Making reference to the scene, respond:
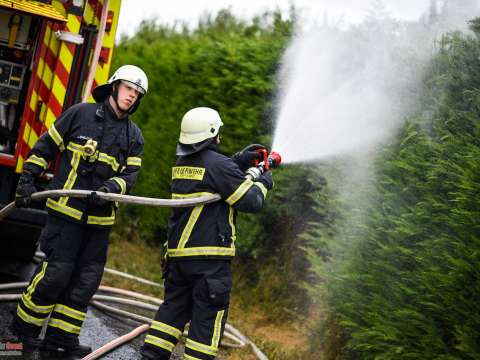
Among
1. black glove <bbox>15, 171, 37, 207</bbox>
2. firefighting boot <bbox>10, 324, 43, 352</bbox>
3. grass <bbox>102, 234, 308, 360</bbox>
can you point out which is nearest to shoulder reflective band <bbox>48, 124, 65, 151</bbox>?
black glove <bbox>15, 171, 37, 207</bbox>

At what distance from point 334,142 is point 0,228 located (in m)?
3.27

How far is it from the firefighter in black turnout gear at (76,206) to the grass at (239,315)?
4.67ft

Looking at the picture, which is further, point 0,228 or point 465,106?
point 0,228

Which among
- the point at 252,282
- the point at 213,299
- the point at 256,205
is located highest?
the point at 256,205

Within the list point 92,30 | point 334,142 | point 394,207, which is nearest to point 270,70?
point 334,142

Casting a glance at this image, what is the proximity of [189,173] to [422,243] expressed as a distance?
1.60 m

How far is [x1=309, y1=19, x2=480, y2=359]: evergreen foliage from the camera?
4652mm

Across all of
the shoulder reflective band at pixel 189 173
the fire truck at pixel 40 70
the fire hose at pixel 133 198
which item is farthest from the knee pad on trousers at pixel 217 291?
the fire truck at pixel 40 70

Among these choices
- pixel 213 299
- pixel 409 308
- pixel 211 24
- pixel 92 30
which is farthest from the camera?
pixel 211 24

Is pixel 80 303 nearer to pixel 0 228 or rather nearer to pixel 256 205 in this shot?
pixel 256 205

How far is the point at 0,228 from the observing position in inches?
284

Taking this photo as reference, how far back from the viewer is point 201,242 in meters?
4.76

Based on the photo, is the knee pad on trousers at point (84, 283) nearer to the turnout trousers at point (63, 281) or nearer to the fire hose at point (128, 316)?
the turnout trousers at point (63, 281)

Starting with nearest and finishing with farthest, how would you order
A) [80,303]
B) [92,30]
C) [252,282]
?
[80,303], [92,30], [252,282]
